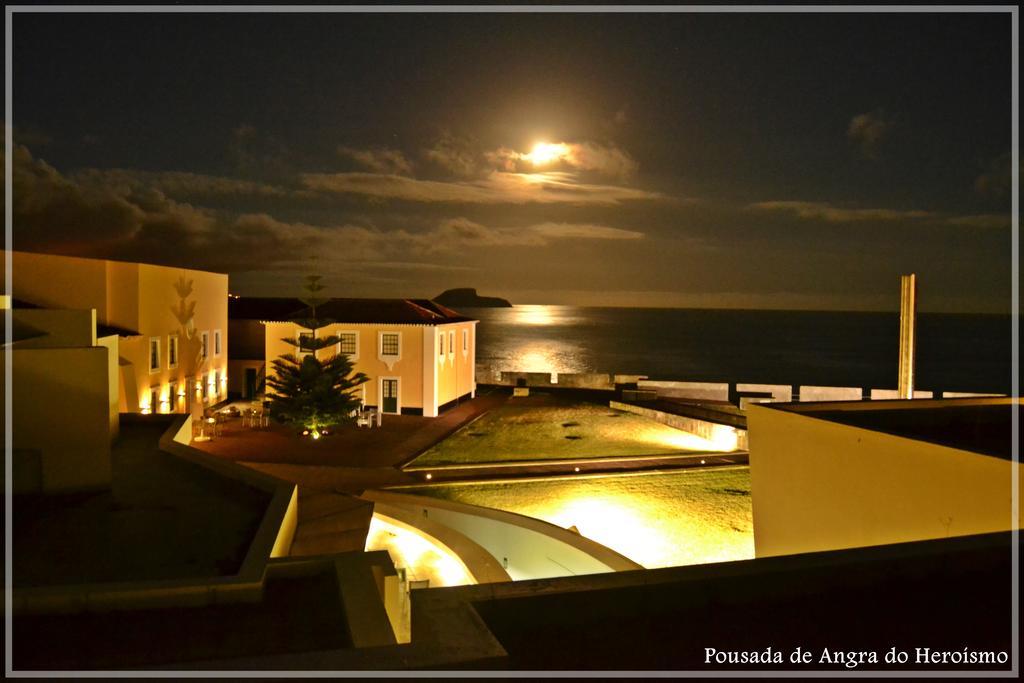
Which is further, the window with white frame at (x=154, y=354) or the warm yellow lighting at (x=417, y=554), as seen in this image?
the window with white frame at (x=154, y=354)

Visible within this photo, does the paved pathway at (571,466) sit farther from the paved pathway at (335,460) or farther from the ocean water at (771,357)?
the ocean water at (771,357)

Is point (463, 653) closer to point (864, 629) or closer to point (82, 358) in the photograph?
point (864, 629)

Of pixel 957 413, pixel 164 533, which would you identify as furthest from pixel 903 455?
pixel 164 533

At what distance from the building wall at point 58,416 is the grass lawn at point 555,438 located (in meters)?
8.17

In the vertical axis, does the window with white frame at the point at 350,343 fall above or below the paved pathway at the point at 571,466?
above

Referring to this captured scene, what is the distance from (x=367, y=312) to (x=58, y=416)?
1478 centimetres

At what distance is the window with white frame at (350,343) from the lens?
20.2 metres

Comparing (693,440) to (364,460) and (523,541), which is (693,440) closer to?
(364,460)

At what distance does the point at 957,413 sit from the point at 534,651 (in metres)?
6.57

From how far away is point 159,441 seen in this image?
895 centimetres

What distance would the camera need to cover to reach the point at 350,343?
20.3m

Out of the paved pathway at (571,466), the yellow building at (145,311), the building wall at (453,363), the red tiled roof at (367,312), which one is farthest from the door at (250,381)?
the paved pathway at (571,466)

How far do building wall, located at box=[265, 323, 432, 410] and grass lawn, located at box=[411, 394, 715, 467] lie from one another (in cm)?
226

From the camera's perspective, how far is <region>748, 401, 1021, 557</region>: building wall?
4684 mm
